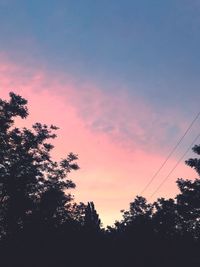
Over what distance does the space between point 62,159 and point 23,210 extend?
8539 millimetres

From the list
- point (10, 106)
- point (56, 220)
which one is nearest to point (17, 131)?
point (10, 106)

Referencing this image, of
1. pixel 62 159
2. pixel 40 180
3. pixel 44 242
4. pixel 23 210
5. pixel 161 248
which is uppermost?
pixel 62 159

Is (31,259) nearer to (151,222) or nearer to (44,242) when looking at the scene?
(44,242)

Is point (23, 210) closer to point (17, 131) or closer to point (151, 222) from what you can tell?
point (17, 131)

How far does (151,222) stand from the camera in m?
22.9

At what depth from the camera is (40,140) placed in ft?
112

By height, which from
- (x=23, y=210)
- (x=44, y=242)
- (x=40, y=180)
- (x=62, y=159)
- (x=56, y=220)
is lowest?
(x=44, y=242)

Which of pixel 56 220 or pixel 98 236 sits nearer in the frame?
pixel 98 236

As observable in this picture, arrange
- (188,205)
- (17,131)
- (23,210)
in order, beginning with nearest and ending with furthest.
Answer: (23,210), (17,131), (188,205)

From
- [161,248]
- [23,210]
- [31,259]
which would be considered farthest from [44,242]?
[23,210]

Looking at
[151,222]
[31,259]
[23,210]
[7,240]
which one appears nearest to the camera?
[31,259]

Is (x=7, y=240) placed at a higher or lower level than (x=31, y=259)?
higher

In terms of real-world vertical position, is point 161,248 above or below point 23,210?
below

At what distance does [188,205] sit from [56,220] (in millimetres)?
35657
